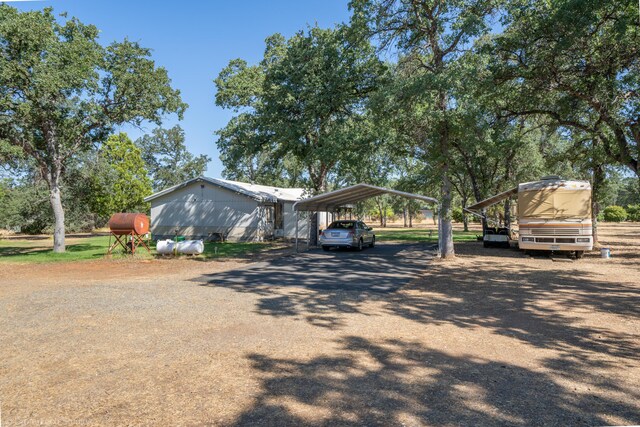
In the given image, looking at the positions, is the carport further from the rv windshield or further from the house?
the house

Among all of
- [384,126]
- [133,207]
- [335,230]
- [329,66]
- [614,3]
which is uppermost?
[329,66]

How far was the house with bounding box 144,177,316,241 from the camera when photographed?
2580 centimetres

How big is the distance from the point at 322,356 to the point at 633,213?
7163cm

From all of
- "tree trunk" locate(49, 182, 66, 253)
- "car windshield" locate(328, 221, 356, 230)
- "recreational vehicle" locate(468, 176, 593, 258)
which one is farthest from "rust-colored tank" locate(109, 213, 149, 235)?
"recreational vehicle" locate(468, 176, 593, 258)

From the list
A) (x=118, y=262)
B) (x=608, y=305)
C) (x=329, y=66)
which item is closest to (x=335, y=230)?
(x=329, y=66)

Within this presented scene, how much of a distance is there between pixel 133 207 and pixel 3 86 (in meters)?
20.4

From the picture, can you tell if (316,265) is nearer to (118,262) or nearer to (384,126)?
(384,126)

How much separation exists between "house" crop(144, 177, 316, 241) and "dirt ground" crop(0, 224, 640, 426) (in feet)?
54.3

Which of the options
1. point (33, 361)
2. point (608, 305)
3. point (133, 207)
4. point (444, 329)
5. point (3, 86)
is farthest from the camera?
point (133, 207)

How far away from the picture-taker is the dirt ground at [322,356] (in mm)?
3377

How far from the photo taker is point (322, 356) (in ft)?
15.6

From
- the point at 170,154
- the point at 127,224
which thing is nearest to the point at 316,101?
the point at 127,224

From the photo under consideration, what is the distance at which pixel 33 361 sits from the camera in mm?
4668

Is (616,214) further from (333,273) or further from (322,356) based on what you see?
(322,356)
